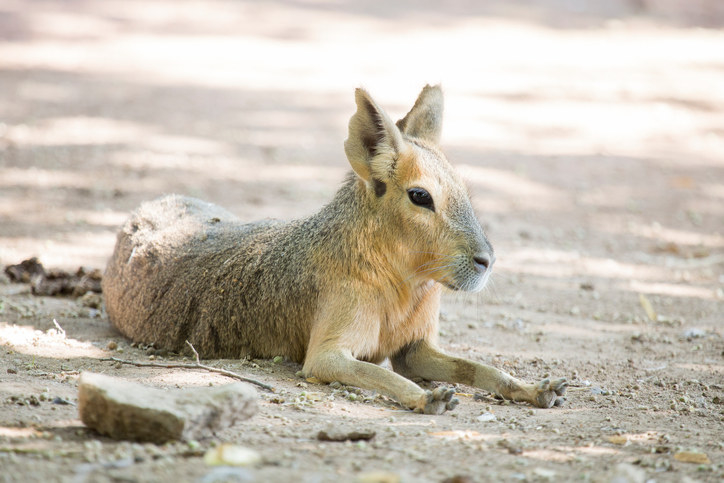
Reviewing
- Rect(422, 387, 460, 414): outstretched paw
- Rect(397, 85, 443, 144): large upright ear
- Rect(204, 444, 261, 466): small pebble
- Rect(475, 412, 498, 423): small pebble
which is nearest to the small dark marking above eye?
Rect(397, 85, 443, 144): large upright ear

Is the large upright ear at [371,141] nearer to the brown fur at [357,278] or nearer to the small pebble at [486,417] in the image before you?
the brown fur at [357,278]

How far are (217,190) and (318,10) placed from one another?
668cm

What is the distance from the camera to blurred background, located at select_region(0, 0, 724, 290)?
7.30 meters

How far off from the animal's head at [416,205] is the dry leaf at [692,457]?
116 cm

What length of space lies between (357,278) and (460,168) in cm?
486

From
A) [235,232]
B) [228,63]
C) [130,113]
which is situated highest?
[228,63]

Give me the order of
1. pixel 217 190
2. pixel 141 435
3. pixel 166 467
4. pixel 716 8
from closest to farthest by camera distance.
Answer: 1. pixel 166 467
2. pixel 141 435
3. pixel 217 190
4. pixel 716 8

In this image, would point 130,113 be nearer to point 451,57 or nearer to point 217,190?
point 217,190

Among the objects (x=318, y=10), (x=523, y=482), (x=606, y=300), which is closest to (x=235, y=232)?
(x=523, y=482)

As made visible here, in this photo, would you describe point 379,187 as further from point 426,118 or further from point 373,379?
point 373,379

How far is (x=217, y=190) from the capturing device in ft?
24.8

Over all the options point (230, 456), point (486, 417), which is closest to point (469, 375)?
point (486, 417)

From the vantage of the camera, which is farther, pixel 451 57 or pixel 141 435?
pixel 451 57

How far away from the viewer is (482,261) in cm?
370
